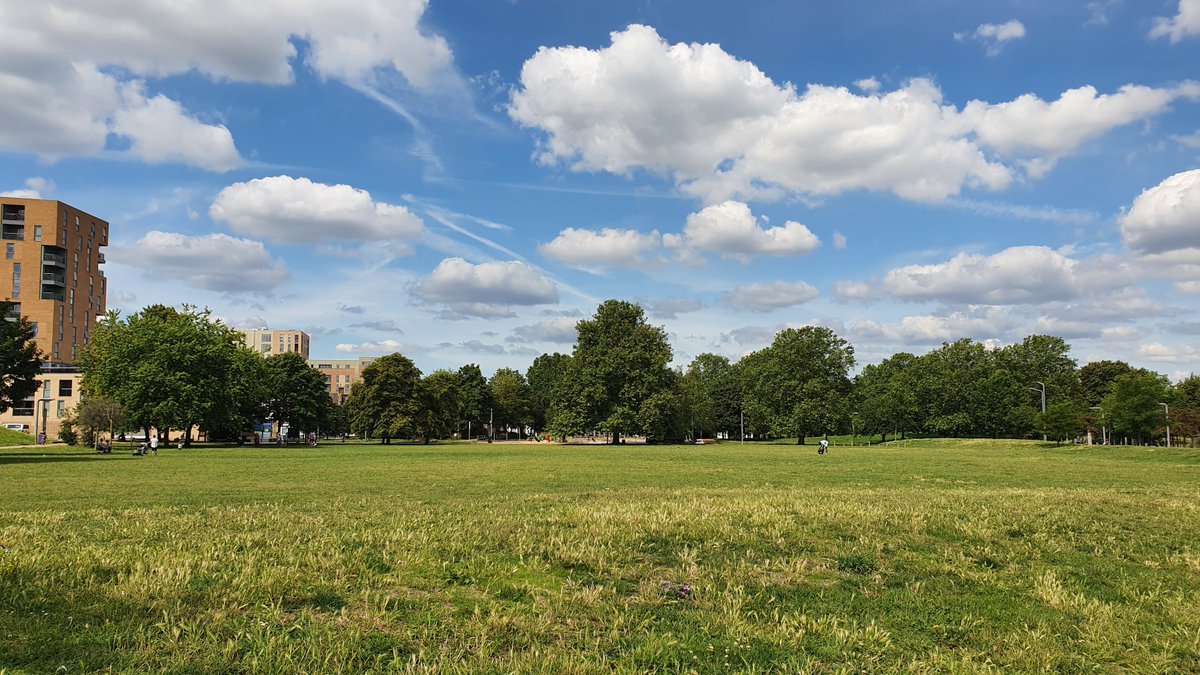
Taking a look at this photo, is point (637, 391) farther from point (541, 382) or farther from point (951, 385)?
point (541, 382)

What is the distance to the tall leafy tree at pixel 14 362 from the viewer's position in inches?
1848

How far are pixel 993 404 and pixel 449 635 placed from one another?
137 m

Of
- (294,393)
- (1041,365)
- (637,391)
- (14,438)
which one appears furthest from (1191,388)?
(14,438)

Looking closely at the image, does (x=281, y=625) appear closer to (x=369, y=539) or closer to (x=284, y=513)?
(x=369, y=539)

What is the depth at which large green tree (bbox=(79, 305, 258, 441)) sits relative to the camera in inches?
2899

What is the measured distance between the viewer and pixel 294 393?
112 metres

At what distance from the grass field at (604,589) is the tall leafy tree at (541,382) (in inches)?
6246

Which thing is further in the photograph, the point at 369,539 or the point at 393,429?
the point at 393,429

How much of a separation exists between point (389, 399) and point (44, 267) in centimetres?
7617

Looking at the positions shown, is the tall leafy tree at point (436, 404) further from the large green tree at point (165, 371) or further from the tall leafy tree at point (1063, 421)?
the tall leafy tree at point (1063, 421)

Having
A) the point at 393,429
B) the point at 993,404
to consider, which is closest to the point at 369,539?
the point at 393,429

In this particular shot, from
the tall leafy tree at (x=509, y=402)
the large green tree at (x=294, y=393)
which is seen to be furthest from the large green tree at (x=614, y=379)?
the tall leafy tree at (x=509, y=402)

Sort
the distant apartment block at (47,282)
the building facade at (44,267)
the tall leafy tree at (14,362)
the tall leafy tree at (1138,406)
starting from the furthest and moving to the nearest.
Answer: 1. the building facade at (44,267)
2. the distant apartment block at (47,282)
3. the tall leafy tree at (1138,406)
4. the tall leafy tree at (14,362)

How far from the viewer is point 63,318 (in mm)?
137500
